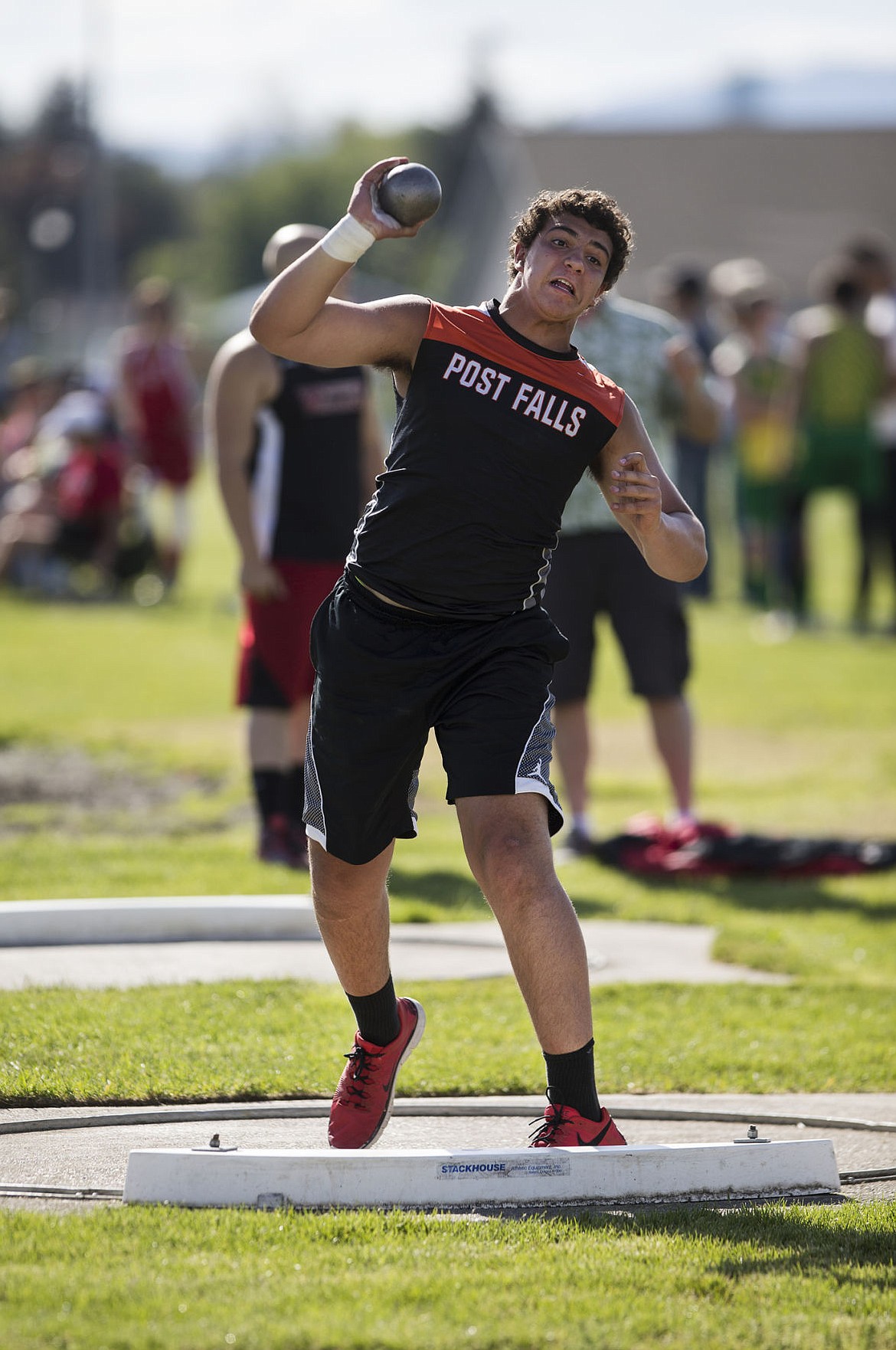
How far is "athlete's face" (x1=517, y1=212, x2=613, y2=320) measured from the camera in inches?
156

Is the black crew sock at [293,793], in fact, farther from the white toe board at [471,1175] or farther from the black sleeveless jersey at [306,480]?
the white toe board at [471,1175]

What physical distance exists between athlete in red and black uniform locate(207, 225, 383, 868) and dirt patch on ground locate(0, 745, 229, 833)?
5.44 ft

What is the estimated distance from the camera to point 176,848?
7.95 metres

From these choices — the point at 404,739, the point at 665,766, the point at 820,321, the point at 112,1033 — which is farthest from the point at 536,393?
the point at 820,321

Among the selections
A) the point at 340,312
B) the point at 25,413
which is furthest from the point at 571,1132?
the point at 25,413

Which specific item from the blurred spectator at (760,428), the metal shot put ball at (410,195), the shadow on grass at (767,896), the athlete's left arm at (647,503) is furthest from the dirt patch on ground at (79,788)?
the blurred spectator at (760,428)

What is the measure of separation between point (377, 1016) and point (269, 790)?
331 cm

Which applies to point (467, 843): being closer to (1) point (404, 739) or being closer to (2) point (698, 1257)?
(1) point (404, 739)

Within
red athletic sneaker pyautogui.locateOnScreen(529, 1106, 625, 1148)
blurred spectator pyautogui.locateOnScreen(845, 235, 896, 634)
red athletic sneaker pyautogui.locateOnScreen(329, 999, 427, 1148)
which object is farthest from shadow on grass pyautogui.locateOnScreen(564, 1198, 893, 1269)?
blurred spectator pyautogui.locateOnScreen(845, 235, 896, 634)

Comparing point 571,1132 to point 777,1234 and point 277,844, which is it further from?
point 277,844

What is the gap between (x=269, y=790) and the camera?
24.3 ft

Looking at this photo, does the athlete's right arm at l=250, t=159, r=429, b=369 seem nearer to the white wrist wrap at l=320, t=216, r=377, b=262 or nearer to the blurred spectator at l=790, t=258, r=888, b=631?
the white wrist wrap at l=320, t=216, r=377, b=262

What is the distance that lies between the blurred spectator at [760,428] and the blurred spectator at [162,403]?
5.18 meters

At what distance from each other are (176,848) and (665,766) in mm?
2198
